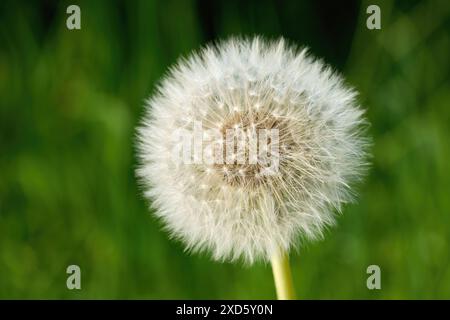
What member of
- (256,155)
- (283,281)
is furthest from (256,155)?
(283,281)

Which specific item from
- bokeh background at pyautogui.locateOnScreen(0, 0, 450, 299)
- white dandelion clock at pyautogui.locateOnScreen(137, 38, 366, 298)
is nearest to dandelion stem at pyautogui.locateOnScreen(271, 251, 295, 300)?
white dandelion clock at pyautogui.locateOnScreen(137, 38, 366, 298)

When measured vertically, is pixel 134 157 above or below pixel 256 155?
above

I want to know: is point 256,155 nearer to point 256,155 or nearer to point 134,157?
point 256,155

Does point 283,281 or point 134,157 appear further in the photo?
point 134,157

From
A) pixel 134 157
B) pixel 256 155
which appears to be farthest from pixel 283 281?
pixel 134 157

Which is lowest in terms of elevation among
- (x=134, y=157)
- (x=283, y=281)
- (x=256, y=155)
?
(x=283, y=281)

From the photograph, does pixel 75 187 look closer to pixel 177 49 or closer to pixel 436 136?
pixel 177 49

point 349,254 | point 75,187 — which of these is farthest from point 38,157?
point 349,254

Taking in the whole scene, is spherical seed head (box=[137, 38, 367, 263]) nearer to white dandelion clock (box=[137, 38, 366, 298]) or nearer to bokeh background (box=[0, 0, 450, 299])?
white dandelion clock (box=[137, 38, 366, 298])

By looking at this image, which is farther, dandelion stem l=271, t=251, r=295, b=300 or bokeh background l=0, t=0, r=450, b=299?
bokeh background l=0, t=0, r=450, b=299
